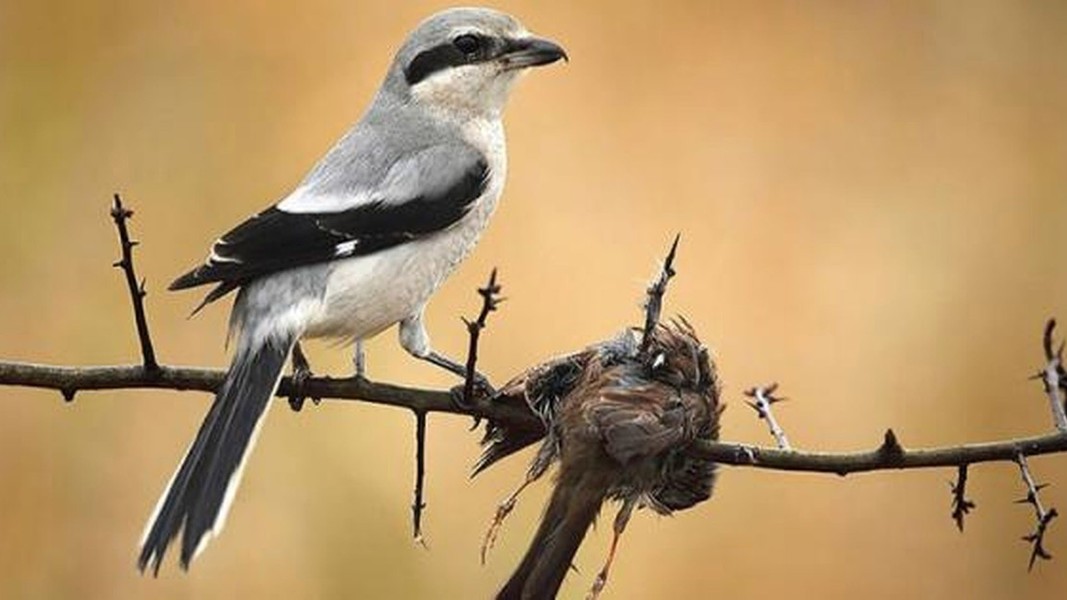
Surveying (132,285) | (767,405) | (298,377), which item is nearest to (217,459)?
(132,285)

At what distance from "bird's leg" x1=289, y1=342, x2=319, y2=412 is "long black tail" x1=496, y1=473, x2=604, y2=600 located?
47 cm

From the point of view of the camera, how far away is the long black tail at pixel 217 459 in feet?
5.41

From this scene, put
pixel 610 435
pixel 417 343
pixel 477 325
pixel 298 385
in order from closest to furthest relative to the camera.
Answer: pixel 477 325 < pixel 610 435 < pixel 298 385 < pixel 417 343

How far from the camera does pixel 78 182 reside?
352cm

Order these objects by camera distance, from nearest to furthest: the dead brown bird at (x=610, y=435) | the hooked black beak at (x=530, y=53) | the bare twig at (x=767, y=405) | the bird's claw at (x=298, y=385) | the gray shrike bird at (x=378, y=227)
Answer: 1. the dead brown bird at (x=610, y=435)
2. the bare twig at (x=767, y=405)
3. the gray shrike bird at (x=378, y=227)
4. the bird's claw at (x=298, y=385)
5. the hooked black beak at (x=530, y=53)

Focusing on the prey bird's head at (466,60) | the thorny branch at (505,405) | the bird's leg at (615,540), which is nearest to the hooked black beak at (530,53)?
the prey bird's head at (466,60)

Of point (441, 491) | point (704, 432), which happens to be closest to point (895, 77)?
point (441, 491)

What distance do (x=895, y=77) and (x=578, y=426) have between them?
7.66 feet

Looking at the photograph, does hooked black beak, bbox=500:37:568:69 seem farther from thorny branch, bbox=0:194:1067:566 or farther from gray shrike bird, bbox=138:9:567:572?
thorny branch, bbox=0:194:1067:566

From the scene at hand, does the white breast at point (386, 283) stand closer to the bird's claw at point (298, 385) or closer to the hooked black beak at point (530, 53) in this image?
the bird's claw at point (298, 385)

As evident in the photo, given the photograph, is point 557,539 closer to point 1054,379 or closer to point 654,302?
point 654,302

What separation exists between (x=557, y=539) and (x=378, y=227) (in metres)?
0.67

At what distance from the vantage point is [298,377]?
2.19 m

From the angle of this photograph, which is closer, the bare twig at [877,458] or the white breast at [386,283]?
the bare twig at [877,458]
